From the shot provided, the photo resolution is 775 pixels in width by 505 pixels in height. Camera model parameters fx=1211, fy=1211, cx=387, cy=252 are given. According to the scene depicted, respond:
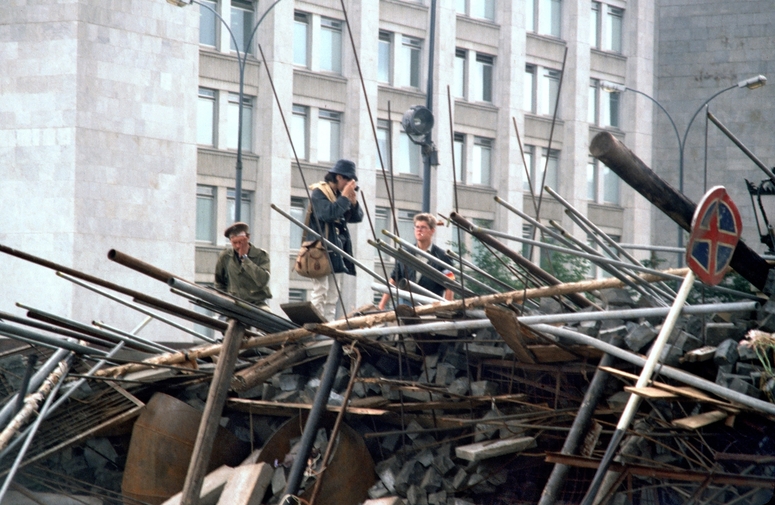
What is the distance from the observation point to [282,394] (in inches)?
402

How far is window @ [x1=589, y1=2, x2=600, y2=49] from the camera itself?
45.4m

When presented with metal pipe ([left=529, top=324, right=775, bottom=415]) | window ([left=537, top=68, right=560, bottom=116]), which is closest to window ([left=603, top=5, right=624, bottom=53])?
window ([left=537, top=68, right=560, bottom=116])

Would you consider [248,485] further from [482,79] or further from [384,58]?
[482,79]

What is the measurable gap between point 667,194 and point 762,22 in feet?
148

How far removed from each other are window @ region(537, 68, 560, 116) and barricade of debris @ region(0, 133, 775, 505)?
33.9 m

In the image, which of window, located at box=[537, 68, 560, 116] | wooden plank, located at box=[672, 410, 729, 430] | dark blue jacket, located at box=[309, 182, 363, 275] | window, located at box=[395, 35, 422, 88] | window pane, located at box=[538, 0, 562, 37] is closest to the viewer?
wooden plank, located at box=[672, 410, 729, 430]

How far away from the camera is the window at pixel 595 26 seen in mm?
45438

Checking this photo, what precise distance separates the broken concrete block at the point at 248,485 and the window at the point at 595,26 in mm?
38176

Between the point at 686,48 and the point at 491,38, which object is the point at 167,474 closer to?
the point at 491,38

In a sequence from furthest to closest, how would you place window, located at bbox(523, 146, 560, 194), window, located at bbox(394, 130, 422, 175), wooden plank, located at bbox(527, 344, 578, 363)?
1. window, located at bbox(523, 146, 560, 194)
2. window, located at bbox(394, 130, 422, 175)
3. wooden plank, located at bbox(527, 344, 578, 363)

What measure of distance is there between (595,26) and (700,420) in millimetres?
40284

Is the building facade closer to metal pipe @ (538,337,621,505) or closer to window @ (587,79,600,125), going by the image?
window @ (587,79,600,125)

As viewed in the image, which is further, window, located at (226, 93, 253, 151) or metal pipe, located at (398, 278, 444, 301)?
window, located at (226, 93, 253, 151)

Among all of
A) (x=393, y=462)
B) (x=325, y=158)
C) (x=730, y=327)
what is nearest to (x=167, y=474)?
(x=393, y=462)
